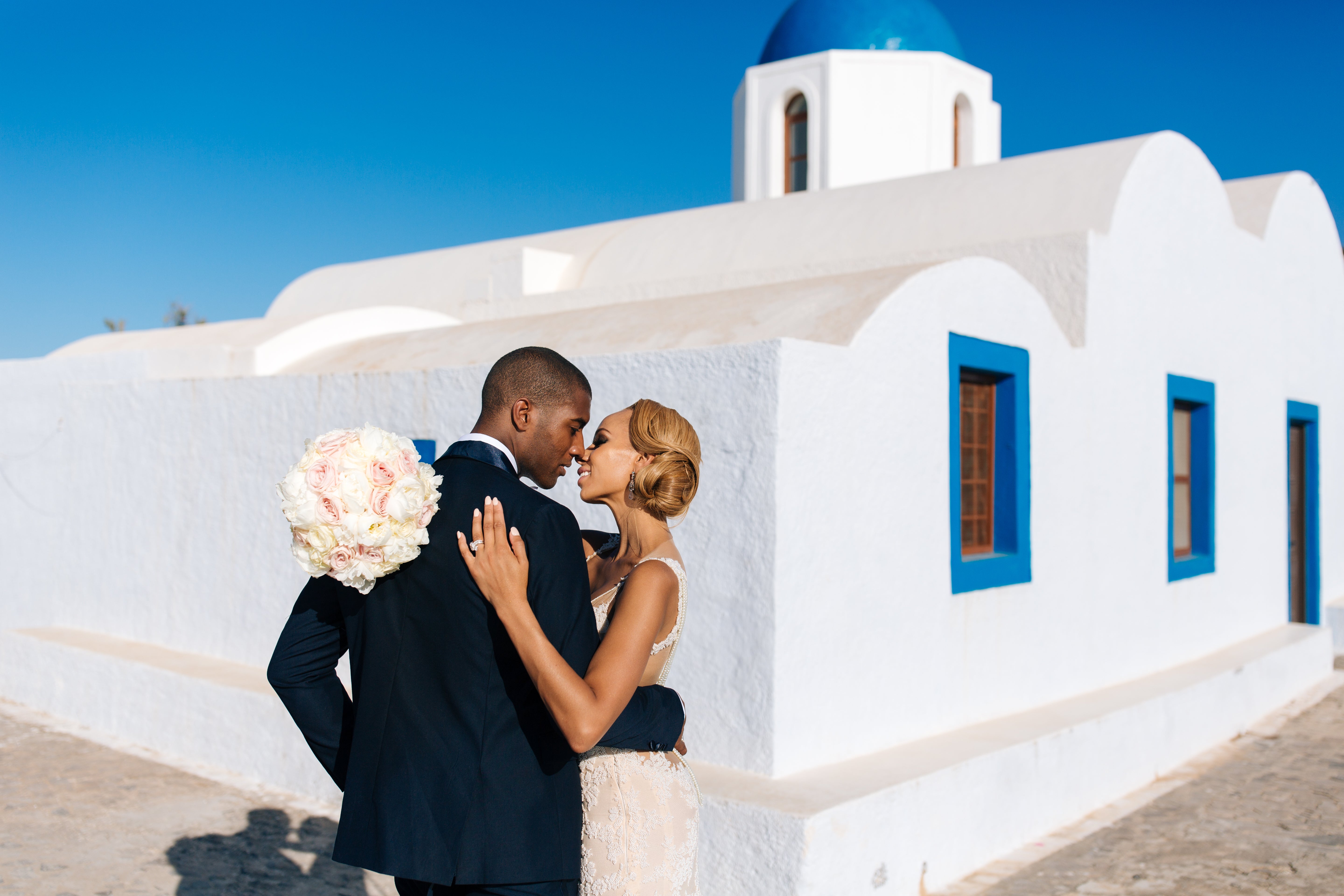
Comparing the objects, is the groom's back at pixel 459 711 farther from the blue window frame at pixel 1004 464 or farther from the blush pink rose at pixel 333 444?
the blue window frame at pixel 1004 464

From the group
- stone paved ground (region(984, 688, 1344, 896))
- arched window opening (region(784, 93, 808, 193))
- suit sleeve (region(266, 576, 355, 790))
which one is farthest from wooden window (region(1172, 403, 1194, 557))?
suit sleeve (region(266, 576, 355, 790))

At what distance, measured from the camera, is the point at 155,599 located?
7035mm

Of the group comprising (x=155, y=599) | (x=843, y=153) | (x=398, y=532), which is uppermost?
(x=843, y=153)

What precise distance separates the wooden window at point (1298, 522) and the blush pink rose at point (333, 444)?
9976mm

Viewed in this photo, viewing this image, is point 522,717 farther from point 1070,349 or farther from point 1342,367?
point 1342,367

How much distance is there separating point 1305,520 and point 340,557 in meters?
10.2

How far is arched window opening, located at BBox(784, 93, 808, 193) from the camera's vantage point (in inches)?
490

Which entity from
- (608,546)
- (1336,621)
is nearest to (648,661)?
(608,546)

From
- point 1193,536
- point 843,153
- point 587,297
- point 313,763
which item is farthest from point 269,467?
point 843,153

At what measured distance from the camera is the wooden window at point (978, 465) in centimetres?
557

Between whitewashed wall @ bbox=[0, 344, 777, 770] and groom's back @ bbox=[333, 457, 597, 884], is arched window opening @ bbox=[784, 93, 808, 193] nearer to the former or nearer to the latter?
whitewashed wall @ bbox=[0, 344, 777, 770]

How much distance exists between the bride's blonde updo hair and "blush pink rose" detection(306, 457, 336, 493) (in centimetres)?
67

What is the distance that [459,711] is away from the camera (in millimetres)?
1938

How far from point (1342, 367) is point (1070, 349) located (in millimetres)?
6309
